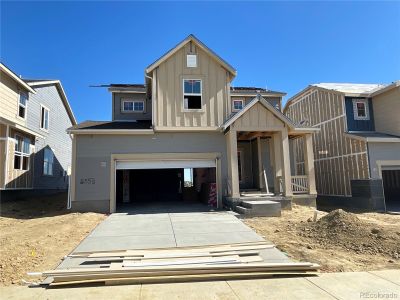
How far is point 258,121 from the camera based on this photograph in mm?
14578

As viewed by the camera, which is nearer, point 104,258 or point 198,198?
point 104,258

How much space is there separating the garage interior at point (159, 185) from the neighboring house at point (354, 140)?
7.27 meters

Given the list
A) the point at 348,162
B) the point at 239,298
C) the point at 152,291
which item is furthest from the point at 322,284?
the point at 348,162

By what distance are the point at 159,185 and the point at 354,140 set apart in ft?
43.6

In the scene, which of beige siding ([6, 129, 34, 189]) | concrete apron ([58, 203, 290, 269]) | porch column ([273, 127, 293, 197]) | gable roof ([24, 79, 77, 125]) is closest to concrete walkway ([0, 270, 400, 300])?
concrete apron ([58, 203, 290, 269])

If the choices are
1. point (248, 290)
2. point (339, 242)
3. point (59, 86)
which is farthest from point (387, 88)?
point (59, 86)

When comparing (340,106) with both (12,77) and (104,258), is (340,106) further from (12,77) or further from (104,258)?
(12,77)

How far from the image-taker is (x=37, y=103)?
1944 cm

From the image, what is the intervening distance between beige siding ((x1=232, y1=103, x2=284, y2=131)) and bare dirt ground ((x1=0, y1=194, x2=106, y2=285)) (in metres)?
7.55

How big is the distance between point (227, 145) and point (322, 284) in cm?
1026

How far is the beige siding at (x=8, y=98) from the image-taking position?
1537 cm

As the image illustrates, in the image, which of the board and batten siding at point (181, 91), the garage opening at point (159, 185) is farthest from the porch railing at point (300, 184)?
the garage opening at point (159, 185)

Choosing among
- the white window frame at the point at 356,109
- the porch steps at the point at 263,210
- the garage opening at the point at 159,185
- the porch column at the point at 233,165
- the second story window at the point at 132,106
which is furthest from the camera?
the garage opening at the point at 159,185

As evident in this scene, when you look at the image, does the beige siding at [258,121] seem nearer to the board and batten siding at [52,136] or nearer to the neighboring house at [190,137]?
the neighboring house at [190,137]
